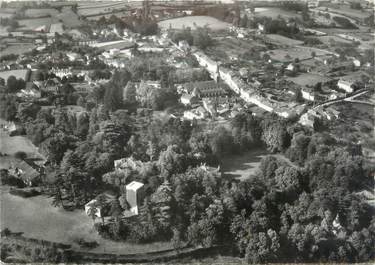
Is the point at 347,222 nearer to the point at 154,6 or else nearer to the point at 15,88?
the point at 15,88

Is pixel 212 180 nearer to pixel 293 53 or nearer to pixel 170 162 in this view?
pixel 170 162

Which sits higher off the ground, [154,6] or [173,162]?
[154,6]

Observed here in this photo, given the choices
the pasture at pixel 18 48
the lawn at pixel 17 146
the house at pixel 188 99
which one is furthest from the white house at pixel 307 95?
the pasture at pixel 18 48

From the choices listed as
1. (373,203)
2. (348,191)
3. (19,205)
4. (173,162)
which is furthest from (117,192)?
(373,203)

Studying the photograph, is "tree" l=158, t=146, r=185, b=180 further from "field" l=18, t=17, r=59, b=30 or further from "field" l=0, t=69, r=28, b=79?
"field" l=18, t=17, r=59, b=30

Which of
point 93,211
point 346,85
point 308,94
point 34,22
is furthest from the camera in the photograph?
point 34,22

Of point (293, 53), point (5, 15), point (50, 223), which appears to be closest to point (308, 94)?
point (293, 53)
